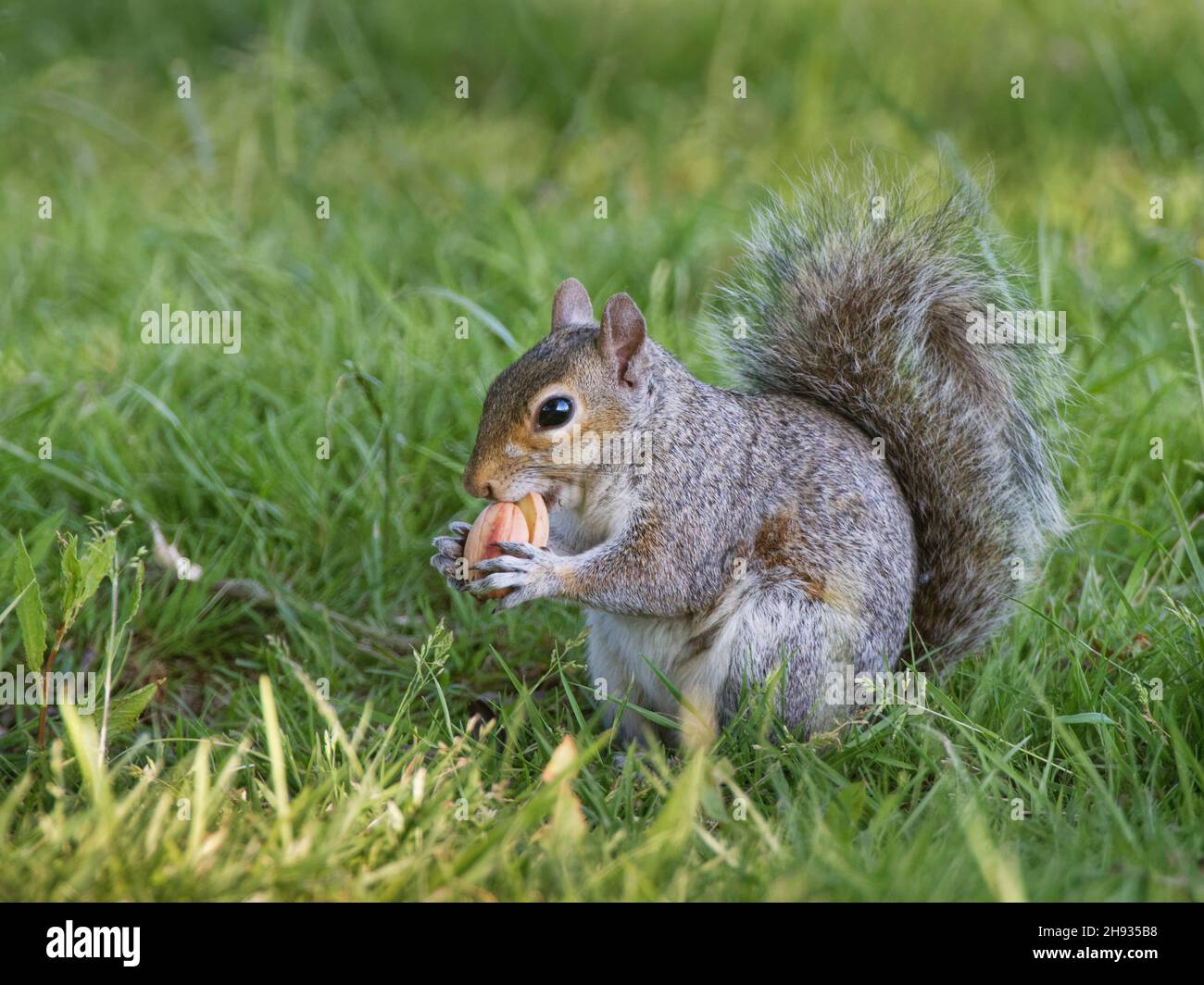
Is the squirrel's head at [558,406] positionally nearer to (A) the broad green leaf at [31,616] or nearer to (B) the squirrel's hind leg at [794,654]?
(B) the squirrel's hind leg at [794,654]

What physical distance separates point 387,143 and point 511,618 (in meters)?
1.89

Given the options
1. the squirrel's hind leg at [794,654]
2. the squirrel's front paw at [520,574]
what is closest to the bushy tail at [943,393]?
Result: the squirrel's hind leg at [794,654]

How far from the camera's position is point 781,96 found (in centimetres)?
399

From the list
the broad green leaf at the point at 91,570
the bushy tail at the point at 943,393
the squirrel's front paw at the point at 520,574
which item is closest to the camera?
the broad green leaf at the point at 91,570

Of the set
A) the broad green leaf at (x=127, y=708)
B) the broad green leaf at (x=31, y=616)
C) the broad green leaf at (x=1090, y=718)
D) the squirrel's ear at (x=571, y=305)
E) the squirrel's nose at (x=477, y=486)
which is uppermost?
the squirrel's ear at (x=571, y=305)

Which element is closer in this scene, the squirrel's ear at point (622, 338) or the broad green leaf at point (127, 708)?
the broad green leaf at point (127, 708)

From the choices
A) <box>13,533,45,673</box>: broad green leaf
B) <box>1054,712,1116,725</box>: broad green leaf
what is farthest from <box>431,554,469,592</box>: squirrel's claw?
<box>1054,712,1116,725</box>: broad green leaf

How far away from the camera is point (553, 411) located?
1979 mm

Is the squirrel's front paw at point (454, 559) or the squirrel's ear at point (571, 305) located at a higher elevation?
the squirrel's ear at point (571, 305)

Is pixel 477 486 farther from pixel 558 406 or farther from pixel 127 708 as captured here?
pixel 127 708

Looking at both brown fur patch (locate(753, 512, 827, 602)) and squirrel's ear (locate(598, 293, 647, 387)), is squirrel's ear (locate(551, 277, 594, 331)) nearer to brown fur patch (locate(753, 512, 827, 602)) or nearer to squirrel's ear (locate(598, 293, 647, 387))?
squirrel's ear (locate(598, 293, 647, 387))

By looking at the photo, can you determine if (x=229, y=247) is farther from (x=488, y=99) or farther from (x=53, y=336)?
(x=488, y=99)

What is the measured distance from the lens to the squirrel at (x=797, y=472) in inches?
78.0
